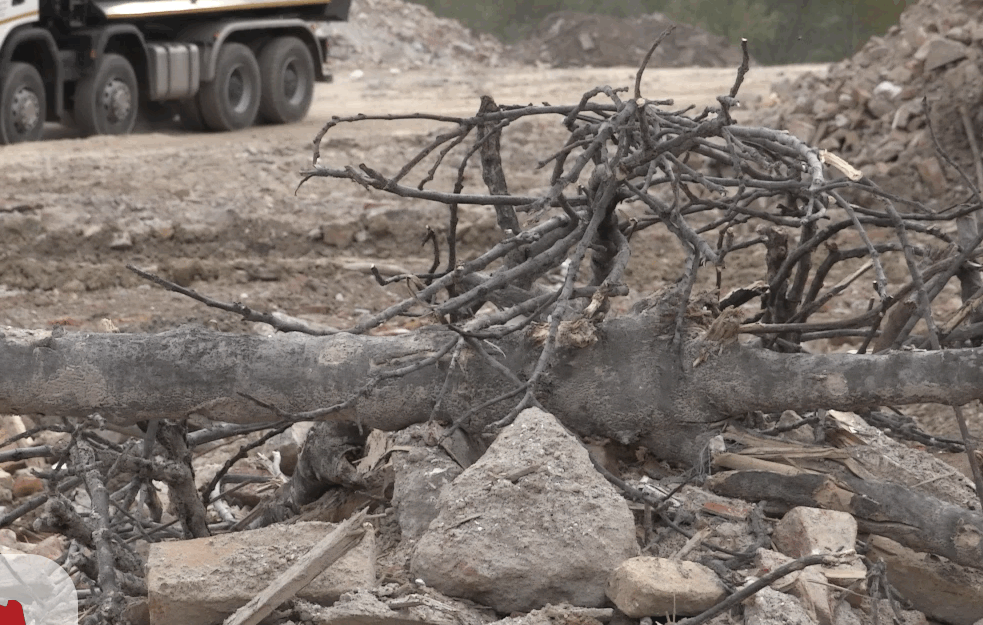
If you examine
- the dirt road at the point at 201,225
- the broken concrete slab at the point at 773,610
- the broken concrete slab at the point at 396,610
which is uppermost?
the broken concrete slab at the point at 773,610

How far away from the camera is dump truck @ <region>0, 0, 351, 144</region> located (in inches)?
447

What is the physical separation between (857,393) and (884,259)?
19.6 feet

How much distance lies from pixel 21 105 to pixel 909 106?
8458 mm

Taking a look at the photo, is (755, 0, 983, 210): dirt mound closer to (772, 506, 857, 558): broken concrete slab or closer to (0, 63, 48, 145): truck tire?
(772, 506, 857, 558): broken concrete slab

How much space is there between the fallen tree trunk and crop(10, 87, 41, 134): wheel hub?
363 inches

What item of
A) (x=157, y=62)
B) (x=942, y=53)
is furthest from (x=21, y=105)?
(x=942, y=53)

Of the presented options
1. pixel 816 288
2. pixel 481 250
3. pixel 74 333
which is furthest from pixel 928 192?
pixel 74 333

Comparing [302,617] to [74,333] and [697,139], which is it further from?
[697,139]

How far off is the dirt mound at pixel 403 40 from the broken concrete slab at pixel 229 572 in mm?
20002

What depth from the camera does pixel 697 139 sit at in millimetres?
2873

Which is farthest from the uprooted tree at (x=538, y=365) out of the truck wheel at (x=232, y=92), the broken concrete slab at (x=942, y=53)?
the truck wheel at (x=232, y=92)

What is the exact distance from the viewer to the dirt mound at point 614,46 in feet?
79.7

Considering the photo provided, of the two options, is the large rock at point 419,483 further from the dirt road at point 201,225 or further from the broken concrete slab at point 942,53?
the broken concrete slab at point 942,53

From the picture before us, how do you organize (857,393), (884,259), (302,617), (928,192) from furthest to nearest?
(928,192) → (884,259) → (857,393) → (302,617)
